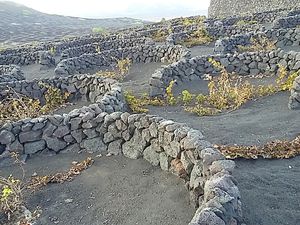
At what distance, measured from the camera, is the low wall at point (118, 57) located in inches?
779

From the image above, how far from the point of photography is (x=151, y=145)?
8.09m

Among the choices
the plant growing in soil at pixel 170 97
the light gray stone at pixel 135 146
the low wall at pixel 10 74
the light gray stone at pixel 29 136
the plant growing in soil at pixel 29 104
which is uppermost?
the light gray stone at pixel 135 146

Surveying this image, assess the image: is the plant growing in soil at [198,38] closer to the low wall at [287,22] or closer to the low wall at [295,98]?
the low wall at [287,22]

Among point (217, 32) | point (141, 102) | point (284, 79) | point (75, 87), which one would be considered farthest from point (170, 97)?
point (217, 32)

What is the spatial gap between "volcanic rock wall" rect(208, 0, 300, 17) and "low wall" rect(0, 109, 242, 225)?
Answer: 31.5 m

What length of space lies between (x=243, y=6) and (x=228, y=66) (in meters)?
29.0

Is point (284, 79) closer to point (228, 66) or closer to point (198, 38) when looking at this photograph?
point (228, 66)

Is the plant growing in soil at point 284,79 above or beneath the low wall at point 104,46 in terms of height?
above

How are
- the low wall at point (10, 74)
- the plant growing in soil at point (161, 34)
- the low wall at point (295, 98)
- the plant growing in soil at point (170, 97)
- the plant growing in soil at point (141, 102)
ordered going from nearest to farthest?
1. the low wall at point (295, 98)
2. the plant growing in soil at point (141, 102)
3. the plant growing in soil at point (170, 97)
4. the low wall at point (10, 74)
5. the plant growing in soil at point (161, 34)

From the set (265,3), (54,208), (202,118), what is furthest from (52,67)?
(265,3)

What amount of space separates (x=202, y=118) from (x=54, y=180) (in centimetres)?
467

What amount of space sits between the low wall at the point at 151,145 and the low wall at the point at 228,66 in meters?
5.55

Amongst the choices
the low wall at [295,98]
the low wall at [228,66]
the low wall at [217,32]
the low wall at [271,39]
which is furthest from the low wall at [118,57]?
the low wall at [295,98]

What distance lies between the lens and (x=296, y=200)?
666cm
